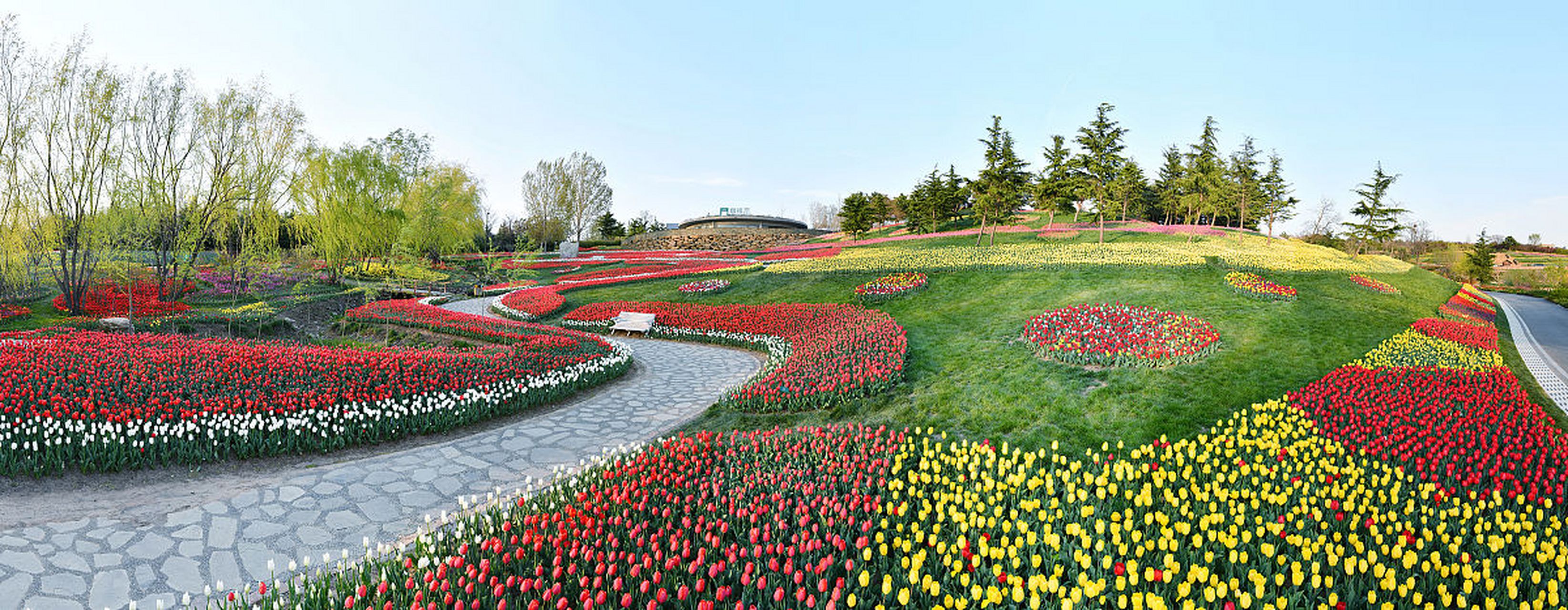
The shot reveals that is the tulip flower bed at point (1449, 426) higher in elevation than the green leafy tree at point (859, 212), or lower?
lower

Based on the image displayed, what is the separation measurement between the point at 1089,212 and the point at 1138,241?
737 inches

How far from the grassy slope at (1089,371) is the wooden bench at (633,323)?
3.42 m

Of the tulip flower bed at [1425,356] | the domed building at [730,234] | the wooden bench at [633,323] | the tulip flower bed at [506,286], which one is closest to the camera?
the tulip flower bed at [1425,356]

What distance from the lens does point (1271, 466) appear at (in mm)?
4949

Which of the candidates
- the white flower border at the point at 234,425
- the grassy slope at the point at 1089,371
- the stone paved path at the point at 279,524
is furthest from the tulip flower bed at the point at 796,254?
the stone paved path at the point at 279,524

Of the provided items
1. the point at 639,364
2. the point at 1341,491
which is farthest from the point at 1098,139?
the point at 1341,491

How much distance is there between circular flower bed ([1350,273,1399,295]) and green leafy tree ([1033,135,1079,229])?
1404 cm

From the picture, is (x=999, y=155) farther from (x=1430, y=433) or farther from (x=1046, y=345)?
(x=1430, y=433)

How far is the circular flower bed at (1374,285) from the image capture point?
16.1 meters

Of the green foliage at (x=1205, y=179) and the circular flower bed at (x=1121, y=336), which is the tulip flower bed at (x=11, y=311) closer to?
the circular flower bed at (x=1121, y=336)

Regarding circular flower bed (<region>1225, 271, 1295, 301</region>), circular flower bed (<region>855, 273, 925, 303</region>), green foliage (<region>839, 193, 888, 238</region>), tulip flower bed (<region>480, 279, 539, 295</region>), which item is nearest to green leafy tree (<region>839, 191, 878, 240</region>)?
green foliage (<region>839, 193, 888, 238</region>)

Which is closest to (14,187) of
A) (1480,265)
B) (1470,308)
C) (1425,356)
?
(1425,356)

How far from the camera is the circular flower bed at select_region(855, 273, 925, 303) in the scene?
16.4 metres

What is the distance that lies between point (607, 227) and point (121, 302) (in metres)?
45.9
